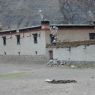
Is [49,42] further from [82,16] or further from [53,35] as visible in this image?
[82,16]

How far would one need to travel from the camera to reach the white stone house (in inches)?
1347

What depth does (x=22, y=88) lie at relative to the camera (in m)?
17.5

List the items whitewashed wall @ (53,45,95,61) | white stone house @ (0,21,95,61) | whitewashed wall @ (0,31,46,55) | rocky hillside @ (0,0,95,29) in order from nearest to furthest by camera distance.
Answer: whitewashed wall @ (53,45,95,61), white stone house @ (0,21,95,61), whitewashed wall @ (0,31,46,55), rocky hillside @ (0,0,95,29)

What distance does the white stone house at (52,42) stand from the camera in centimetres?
3422

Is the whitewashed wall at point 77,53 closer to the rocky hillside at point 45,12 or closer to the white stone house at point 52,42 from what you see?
the white stone house at point 52,42

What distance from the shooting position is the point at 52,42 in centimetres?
3931

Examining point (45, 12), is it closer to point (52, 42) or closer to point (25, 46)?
point (25, 46)

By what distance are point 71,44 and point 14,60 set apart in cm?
1050

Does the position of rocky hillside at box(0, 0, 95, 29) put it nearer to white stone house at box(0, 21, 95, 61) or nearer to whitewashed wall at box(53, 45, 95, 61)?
white stone house at box(0, 21, 95, 61)

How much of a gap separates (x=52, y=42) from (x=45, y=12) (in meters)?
16.4

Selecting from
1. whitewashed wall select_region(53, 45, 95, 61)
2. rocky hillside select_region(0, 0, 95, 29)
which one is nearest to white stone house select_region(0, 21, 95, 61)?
whitewashed wall select_region(53, 45, 95, 61)

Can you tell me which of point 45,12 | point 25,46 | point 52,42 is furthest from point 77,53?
point 45,12

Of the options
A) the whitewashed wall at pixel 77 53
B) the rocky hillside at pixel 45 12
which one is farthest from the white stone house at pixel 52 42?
the rocky hillside at pixel 45 12

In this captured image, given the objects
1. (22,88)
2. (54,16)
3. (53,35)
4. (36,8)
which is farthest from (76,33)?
(22,88)
